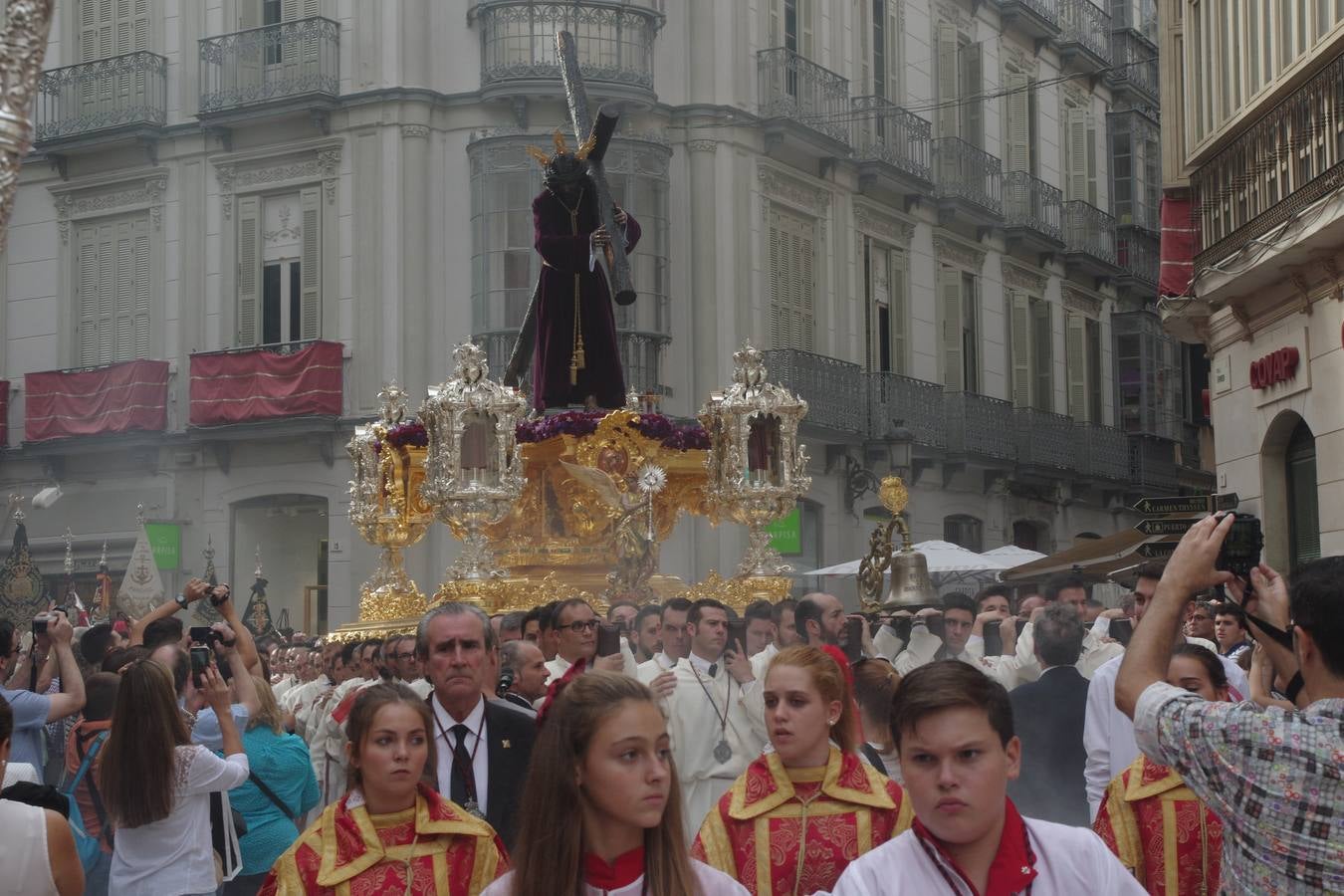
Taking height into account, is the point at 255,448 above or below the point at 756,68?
below

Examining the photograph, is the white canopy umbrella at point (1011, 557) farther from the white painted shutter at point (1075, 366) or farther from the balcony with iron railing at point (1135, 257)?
the balcony with iron railing at point (1135, 257)

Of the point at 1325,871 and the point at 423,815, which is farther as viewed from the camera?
the point at 423,815

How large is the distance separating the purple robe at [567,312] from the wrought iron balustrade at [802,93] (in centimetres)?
1076

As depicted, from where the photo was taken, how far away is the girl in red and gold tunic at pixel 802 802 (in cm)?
500

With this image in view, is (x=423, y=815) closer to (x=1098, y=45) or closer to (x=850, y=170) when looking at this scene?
(x=850, y=170)

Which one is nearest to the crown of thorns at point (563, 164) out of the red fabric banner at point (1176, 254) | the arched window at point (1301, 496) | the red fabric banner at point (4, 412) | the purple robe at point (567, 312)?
the purple robe at point (567, 312)

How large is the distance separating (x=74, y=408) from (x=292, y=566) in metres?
3.65

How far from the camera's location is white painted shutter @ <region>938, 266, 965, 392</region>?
95.9 ft

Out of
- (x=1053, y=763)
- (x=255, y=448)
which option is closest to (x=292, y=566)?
(x=255, y=448)

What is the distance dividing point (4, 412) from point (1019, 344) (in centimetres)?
1591

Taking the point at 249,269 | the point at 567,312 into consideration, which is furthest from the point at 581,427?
the point at 249,269

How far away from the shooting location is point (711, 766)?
830cm

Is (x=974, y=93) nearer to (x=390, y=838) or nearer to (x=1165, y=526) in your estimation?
(x=390, y=838)

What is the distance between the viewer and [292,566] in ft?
79.1
